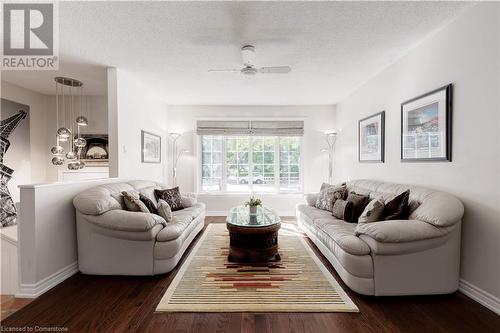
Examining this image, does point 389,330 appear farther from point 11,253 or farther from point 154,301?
point 11,253

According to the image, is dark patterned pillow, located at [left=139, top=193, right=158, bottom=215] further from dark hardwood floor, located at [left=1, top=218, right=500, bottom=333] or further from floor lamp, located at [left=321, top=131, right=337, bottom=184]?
floor lamp, located at [left=321, top=131, right=337, bottom=184]

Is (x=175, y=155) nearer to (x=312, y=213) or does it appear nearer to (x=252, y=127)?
(x=252, y=127)

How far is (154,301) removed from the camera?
213 cm

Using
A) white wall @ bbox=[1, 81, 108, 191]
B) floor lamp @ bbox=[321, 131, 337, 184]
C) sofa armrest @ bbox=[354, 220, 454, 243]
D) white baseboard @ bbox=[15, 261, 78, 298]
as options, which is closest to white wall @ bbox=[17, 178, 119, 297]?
white baseboard @ bbox=[15, 261, 78, 298]

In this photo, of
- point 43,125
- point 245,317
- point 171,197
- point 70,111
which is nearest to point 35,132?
point 43,125

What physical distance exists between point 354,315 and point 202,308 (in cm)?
129

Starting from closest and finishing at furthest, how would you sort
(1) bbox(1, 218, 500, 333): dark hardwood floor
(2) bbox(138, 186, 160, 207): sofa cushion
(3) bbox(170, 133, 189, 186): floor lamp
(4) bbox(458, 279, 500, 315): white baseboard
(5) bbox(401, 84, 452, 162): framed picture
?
(1) bbox(1, 218, 500, 333): dark hardwood floor, (4) bbox(458, 279, 500, 315): white baseboard, (5) bbox(401, 84, 452, 162): framed picture, (2) bbox(138, 186, 160, 207): sofa cushion, (3) bbox(170, 133, 189, 186): floor lamp

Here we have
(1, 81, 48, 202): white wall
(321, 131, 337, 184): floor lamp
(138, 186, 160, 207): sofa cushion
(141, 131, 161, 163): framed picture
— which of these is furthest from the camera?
(321, 131, 337, 184): floor lamp

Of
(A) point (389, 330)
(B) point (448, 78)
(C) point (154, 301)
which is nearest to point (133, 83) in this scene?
(C) point (154, 301)

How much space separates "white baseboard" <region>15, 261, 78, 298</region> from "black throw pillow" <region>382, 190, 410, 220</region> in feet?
11.7

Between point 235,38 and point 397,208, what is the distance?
2.62 metres

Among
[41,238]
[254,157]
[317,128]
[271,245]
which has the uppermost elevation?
[317,128]

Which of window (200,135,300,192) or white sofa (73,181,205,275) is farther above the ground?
window (200,135,300,192)

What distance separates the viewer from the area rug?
2.04 meters
